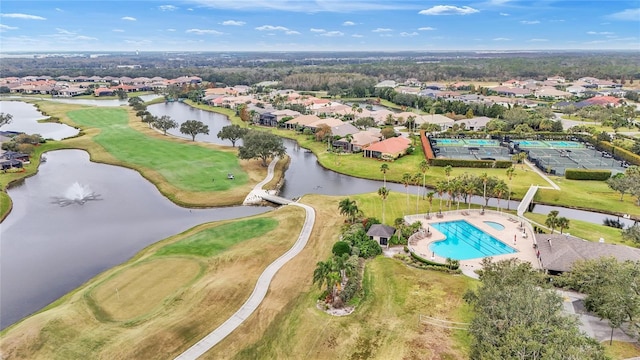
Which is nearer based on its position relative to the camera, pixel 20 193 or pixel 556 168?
pixel 20 193

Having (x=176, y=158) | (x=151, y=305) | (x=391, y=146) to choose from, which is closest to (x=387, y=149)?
(x=391, y=146)

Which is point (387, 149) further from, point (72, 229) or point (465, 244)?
point (72, 229)

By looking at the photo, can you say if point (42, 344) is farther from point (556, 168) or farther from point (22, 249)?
point (556, 168)

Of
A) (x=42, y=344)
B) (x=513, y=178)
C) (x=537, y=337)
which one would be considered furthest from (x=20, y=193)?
(x=513, y=178)

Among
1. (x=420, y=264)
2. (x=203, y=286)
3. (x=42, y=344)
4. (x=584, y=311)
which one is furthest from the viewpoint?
(x=420, y=264)

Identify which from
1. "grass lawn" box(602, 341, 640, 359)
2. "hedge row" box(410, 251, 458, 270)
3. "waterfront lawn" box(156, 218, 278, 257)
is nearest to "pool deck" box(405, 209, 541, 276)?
"hedge row" box(410, 251, 458, 270)

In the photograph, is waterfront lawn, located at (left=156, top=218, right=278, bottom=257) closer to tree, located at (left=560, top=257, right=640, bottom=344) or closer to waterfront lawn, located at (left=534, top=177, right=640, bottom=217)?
tree, located at (left=560, top=257, right=640, bottom=344)
